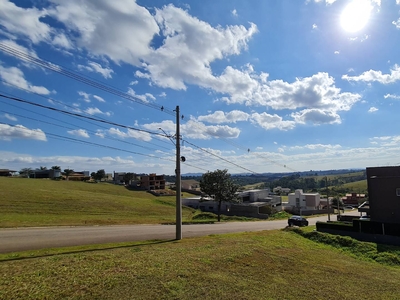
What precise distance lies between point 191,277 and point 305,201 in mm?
85389

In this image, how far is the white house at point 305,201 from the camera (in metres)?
84.4

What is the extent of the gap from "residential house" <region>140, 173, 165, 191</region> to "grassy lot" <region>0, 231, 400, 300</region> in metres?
92.2

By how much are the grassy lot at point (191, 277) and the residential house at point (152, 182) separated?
92224mm

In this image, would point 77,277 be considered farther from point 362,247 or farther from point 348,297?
point 362,247

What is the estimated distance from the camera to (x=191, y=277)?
9.35 meters

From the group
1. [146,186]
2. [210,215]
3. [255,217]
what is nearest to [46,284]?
[210,215]

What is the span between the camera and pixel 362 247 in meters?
20.5

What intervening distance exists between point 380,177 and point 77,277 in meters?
31.1

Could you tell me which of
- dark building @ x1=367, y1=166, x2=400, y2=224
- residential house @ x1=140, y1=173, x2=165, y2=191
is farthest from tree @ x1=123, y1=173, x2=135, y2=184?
dark building @ x1=367, y1=166, x2=400, y2=224

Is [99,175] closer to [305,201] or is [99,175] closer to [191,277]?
[305,201]

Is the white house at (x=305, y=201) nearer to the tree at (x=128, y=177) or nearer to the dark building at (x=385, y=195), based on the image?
the dark building at (x=385, y=195)

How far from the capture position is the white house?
84.4 meters

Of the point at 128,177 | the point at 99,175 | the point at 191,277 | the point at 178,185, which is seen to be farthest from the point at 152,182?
the point at 191,277

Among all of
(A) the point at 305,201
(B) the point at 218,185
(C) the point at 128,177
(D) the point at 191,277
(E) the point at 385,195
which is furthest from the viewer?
(C) the point at 128,177
